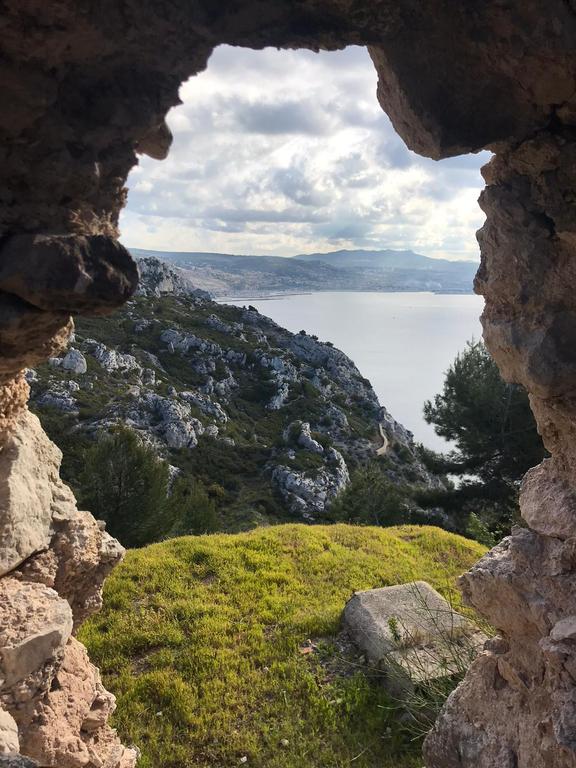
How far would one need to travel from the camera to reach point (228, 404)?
44.2 metres

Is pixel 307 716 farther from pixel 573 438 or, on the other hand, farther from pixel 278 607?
pixel 573 438

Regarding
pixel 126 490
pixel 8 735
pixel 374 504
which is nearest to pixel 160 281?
pixel 374 504

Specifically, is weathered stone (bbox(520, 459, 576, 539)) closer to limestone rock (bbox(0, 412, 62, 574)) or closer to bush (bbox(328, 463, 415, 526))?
limestone rock (bbox(0, 412, 62, 574))

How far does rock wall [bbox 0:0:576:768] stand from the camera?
2.88 meters

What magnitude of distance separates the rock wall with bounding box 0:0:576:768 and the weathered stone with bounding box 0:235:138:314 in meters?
0.01

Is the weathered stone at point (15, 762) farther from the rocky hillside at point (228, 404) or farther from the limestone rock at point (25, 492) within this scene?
the rocky hillside at point (228, 404)

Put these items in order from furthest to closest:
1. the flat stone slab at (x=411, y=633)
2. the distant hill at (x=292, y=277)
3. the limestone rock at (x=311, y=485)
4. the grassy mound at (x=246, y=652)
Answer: the distant hill at (x=292, y=277) → the limestone rock at (x=311, y=485) → the flat stone slab at (x=411, y=633) → the grassy mound at (x=246, y=652)

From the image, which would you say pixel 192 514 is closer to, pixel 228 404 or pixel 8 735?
pixel 8 735

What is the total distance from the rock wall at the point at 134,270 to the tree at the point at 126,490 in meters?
9.52

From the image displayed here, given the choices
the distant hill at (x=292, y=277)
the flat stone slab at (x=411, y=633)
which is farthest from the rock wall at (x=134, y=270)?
the distant hill at (x=292, y=277)

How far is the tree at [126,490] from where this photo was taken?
1381cm

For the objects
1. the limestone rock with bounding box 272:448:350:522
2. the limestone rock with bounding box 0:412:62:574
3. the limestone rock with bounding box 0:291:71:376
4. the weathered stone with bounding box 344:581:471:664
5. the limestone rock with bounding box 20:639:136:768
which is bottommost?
the limestone rock with bounding box 272:448:350:522

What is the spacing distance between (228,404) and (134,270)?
136 feet

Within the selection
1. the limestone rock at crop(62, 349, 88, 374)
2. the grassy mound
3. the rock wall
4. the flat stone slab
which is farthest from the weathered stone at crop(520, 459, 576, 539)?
the limestone rock at crop(62, 349, 88, 374)
